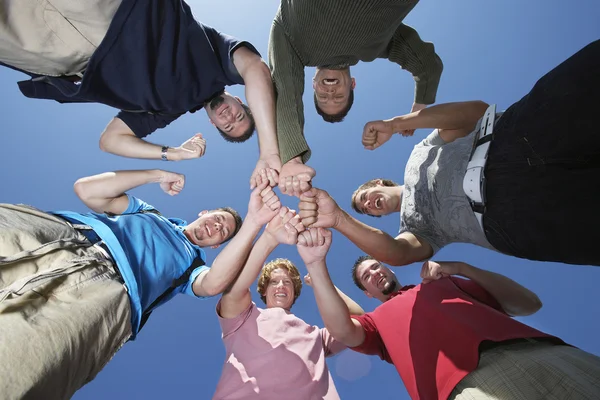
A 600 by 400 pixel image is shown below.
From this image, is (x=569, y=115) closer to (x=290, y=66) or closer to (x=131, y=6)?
(x=290, y=66)

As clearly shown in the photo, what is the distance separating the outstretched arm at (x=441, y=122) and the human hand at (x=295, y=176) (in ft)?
2.36

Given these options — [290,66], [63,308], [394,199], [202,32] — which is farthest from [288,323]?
[202,32]

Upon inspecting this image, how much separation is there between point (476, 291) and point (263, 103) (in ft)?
5.68

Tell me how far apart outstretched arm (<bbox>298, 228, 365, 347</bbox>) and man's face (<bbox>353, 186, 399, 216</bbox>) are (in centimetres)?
81

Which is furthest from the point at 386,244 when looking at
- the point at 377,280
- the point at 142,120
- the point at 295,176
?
the point at 142,120

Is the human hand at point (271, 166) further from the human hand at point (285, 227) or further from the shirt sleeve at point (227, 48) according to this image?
the shirt sleeve at point (227, 48)

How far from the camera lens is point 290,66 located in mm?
1525

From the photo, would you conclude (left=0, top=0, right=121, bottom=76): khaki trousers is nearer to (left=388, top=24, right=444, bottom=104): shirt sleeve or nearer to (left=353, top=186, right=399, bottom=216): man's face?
(left=388, top=24, right=444, bottom=104): shirt sleeve

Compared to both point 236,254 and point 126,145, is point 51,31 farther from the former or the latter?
point 236,254

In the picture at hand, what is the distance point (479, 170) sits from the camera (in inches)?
46.0

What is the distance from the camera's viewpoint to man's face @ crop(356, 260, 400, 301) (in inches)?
104

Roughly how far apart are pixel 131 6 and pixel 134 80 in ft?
1.03

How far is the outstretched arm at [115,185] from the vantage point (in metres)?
1.98

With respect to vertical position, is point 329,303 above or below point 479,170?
below
